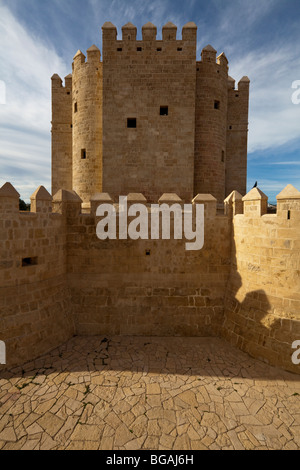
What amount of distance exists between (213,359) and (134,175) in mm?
8594

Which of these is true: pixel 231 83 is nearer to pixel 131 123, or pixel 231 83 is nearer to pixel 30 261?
pixel 131 123

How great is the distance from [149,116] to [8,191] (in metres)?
7.98

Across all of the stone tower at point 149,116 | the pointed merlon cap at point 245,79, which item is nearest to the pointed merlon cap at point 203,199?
the stone tower at point 149,116

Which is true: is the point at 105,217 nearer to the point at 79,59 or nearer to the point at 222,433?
the point at 222,433

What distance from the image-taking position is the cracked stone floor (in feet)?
13.3

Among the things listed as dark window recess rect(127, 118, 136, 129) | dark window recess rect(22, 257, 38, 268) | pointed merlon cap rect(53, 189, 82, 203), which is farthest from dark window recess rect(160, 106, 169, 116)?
dark window recess rect(22, 257, 38, 268)

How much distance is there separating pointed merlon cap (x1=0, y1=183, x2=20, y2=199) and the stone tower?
5492 millimetres

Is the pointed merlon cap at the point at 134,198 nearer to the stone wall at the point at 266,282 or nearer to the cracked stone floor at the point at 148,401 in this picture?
the stone wall at the point at 266,282

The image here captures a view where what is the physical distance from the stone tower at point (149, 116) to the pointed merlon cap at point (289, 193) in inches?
219

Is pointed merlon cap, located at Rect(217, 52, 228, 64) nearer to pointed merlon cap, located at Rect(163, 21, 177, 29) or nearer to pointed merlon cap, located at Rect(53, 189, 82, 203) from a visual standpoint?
pointed merlon cap, located at Rect(163, 21, 177, 29)

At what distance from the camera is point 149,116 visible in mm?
10938

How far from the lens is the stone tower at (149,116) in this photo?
1062cm

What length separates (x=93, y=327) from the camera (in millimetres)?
7371
